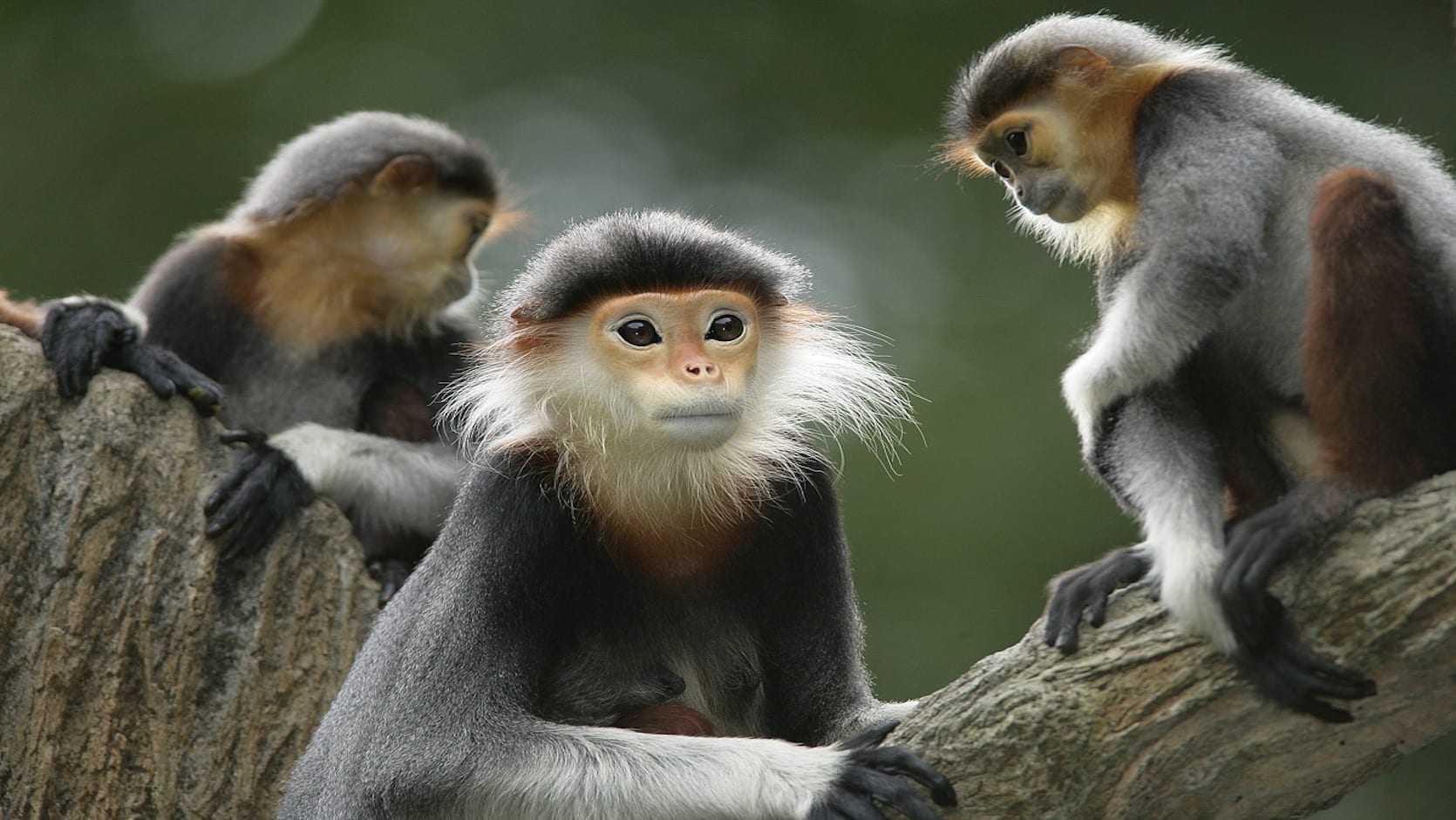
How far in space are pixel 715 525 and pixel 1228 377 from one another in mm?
1413

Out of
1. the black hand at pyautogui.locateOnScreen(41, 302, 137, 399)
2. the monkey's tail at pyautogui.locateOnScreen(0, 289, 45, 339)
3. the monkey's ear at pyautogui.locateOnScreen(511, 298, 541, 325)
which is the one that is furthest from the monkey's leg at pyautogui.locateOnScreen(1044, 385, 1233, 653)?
the monkey's tail at pyautogui.locateOnScreen(0, 289, 45, 339)

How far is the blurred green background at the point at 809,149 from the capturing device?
38.7 feet

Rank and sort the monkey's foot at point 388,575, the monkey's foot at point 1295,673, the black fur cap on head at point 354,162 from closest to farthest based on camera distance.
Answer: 1. the monkey's foot at point 1295,673
2. the monkey's foot at point 388,575
3. the black fur cap on head at point 354,162

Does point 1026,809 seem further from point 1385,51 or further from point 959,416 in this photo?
point 1385,51

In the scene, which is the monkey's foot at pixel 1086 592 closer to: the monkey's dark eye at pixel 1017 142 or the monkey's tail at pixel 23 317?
the monkey's dark eye at pixel 1017 142

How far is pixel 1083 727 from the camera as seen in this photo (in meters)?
3.55

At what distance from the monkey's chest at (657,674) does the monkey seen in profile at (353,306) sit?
203cm

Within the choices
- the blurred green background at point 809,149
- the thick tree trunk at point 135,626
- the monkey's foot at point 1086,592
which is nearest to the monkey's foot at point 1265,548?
the monkey's foot at point 1086,592

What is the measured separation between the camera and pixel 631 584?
4.32 m

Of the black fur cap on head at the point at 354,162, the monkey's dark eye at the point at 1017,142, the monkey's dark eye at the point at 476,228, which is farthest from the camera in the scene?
the monkey's dark eye at the point at 476,228

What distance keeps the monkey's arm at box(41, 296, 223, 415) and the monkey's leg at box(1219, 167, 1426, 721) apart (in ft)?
11.6

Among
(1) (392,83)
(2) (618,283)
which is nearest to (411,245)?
(2) (618,283)

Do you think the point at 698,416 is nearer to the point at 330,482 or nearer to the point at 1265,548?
the point at 1265,548

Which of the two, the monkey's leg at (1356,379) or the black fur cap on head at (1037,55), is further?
the black fur cap on head at (1037,55)
